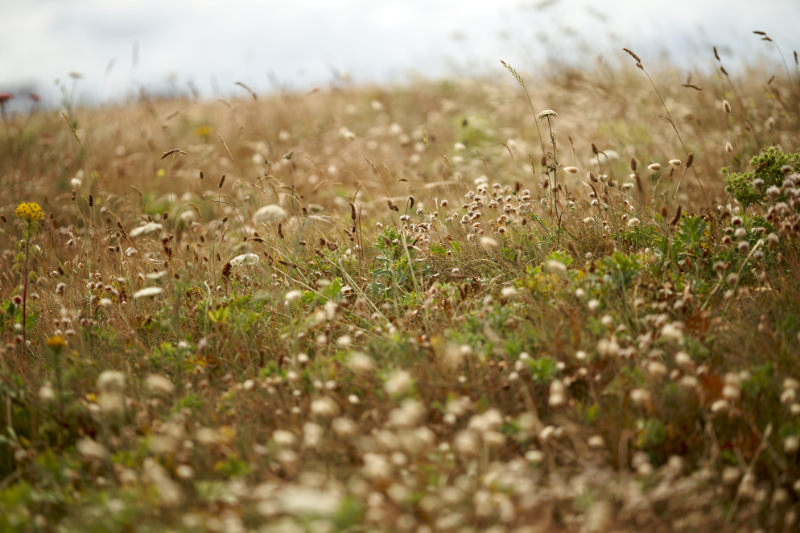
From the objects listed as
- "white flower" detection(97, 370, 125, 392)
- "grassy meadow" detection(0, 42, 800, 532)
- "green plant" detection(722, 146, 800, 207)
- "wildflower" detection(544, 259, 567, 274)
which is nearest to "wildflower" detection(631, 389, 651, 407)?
"grassy meadow" detection(0, 42, 800, 532)

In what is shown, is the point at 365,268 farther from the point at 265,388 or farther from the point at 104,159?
the point at 104,159

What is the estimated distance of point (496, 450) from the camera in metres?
2.06

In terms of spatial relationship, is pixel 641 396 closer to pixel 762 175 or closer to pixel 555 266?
pixel 555 266

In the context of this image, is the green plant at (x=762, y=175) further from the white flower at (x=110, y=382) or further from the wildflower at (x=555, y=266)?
the white flower at (x=110, y=382)

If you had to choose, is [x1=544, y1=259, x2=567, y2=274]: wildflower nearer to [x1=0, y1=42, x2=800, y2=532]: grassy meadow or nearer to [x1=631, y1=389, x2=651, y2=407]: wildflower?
[x1=0, y1=42, x2=800, y2=532]: grassy meadow

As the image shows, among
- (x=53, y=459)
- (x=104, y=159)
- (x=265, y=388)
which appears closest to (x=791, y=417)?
(x=265, y=388)

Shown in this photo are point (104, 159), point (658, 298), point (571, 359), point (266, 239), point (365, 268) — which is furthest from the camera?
point (104, 159)

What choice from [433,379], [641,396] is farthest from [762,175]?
[433,379]

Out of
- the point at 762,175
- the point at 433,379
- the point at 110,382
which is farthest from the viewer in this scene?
the point at 762,175

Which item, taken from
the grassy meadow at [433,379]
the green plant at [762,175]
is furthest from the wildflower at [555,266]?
the green plant at [762,175]

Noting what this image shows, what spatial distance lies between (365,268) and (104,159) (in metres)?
5.59

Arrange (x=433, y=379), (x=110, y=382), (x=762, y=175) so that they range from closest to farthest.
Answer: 1. (x=110, y=382)
2. (x=433, y=379)
3. (x=762, y=175)

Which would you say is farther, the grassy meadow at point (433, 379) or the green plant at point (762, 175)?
the green plant at point (762, 175)

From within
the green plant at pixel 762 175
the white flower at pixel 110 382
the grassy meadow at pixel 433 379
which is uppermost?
the green plant at pixel 762 175
